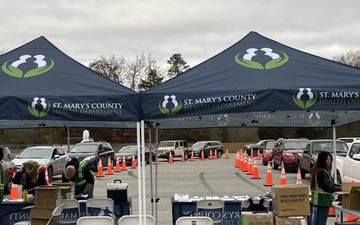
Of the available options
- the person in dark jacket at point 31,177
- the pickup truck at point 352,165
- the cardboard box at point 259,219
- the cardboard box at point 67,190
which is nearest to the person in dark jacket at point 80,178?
the cardboard box at point 67,190

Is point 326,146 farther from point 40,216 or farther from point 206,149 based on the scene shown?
point 206,149

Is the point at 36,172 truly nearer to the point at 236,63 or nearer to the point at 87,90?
the point at 87,90

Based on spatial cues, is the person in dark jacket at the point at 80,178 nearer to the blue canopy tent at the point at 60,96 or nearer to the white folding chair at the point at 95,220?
the white folding chair at the point at 95,220

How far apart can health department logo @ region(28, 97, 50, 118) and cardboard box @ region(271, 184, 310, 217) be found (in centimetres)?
345

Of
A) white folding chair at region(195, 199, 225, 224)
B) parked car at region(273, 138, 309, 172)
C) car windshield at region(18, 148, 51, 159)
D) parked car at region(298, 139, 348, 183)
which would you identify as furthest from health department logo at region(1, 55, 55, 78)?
parked car at region(273, 138, 309, 172)

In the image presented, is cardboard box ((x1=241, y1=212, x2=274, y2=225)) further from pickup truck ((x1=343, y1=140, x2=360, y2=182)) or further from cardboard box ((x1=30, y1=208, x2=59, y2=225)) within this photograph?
pickup truck ((x1=343, y1=140, x2=360, y2=182))

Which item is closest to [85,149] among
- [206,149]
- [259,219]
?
[206,149]

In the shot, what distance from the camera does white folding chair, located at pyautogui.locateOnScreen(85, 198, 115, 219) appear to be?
30.8 ft

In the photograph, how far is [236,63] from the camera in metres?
7.93

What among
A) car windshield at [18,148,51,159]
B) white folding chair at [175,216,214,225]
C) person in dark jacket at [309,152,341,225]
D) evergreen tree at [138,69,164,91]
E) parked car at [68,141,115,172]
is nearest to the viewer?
white folding chair at [175,216,214,225]

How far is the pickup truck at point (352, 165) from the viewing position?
15664mm

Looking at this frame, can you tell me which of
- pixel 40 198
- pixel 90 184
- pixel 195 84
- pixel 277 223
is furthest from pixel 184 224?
pixel 90 184

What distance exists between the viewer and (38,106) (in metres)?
7.30

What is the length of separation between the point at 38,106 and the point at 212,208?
141 inches
